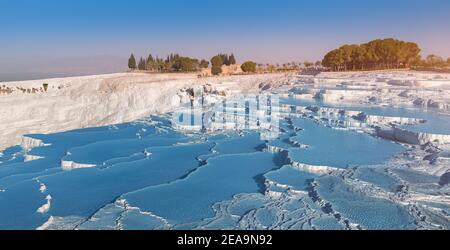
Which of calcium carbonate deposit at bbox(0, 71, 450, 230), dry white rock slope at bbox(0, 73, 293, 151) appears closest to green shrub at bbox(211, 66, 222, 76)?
dry white rock slope at bbox(0, 73, 293, 151)

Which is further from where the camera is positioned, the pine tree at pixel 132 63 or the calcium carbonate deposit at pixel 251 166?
the pine tree at pixel 132 63

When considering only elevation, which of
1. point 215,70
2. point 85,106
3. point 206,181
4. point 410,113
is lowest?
point 206,181

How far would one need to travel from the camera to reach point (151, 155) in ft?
27.5

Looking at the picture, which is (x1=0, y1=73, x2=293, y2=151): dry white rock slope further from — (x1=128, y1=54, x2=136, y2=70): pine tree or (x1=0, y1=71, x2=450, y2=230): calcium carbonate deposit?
(x1=128, y1=54, x2=136, y2=70): pine tree

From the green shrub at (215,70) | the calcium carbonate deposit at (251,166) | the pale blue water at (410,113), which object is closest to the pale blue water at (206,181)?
the calcium carbonate deposit at (251,166)

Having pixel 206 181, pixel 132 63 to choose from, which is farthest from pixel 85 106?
pixel 132 63

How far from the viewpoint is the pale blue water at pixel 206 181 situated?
16.1 ft

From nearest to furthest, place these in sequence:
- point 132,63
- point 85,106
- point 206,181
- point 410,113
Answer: point 206,181 < point 410,113 < point 85,106 < point 132,63

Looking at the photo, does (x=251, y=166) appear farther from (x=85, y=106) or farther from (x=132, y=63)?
(x=132, y=63)

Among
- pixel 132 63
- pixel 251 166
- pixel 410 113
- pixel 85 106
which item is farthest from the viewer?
pixel 132 63

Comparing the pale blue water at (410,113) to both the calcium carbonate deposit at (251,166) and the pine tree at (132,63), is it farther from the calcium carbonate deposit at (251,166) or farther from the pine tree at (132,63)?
the pine tree at (132,63)

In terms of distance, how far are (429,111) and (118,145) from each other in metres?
7.28

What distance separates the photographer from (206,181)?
21.2 ft
